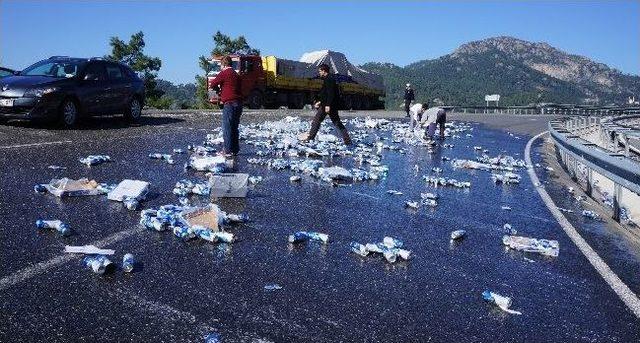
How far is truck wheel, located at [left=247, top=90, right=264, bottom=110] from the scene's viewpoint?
33.0m

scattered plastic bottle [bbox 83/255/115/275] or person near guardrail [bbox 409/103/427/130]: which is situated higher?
person near guardrail [bbox 409/103/427/130]

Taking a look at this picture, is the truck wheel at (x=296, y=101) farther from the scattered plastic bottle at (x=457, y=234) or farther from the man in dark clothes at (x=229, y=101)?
the scattered plastic bottle at (x=457, y=234)

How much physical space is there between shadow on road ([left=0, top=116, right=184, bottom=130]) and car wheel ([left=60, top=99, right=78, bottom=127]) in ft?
0.58

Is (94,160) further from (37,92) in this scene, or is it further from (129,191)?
(37,92)

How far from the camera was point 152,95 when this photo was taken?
6756 cm

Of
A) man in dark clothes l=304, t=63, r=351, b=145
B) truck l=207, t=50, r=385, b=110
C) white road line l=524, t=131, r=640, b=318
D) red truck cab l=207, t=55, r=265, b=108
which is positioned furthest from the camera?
truck l=207, t=50, r=385, b=110

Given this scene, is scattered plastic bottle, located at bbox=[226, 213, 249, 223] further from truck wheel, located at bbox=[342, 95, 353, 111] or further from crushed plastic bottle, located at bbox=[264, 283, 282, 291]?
truck wheel, located at bbox=[342, 95, 353, 111]

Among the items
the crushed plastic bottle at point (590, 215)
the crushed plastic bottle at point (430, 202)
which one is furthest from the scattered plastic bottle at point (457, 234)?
the crushed plastic bottle at point (590, 215)

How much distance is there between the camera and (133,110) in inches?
661

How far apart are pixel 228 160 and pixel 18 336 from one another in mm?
7462

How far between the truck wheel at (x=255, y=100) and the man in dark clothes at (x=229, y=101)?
71.7 feet

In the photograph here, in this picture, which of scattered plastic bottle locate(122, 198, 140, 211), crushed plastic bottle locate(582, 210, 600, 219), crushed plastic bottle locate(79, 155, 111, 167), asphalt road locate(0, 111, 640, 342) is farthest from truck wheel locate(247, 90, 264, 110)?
scattered plastic bottle locate(122, 198, 140, 211)

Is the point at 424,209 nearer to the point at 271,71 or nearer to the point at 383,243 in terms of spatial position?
the point at 383,243

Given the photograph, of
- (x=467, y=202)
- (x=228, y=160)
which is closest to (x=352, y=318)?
(x=467, y=202)
